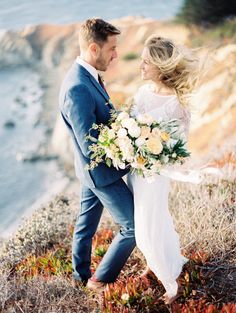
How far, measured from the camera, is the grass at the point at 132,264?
12.8ft

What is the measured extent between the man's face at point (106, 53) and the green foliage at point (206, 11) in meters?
17.9

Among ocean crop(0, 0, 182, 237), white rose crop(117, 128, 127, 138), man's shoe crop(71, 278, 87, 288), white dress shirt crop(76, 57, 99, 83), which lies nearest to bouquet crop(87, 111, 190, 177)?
white rose crop(117, 128, 127, 138)

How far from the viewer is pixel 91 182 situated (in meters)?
3.79

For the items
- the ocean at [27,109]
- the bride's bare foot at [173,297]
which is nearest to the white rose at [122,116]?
the bride's bare foot at [173,297]

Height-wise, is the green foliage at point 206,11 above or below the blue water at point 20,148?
above

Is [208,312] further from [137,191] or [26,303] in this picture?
[26,303]

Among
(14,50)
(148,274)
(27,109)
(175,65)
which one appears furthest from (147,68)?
(14,50)

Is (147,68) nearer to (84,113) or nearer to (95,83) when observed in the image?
(95,83)

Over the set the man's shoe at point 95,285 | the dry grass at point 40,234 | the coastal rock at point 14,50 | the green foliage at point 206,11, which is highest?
the man's shoe at point 95,285

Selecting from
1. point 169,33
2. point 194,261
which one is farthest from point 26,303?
point 169,33

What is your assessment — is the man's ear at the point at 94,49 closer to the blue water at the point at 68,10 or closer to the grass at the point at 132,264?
the grass at the point at 132,264

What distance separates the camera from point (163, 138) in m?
3.47

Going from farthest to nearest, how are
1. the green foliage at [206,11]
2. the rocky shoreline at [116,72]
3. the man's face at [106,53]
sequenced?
1. the green foliage at [206,11]
2. the rocky shoreline at [116,72]
3. the man's face at [106,53]

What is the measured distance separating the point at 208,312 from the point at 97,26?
206 centimetres
